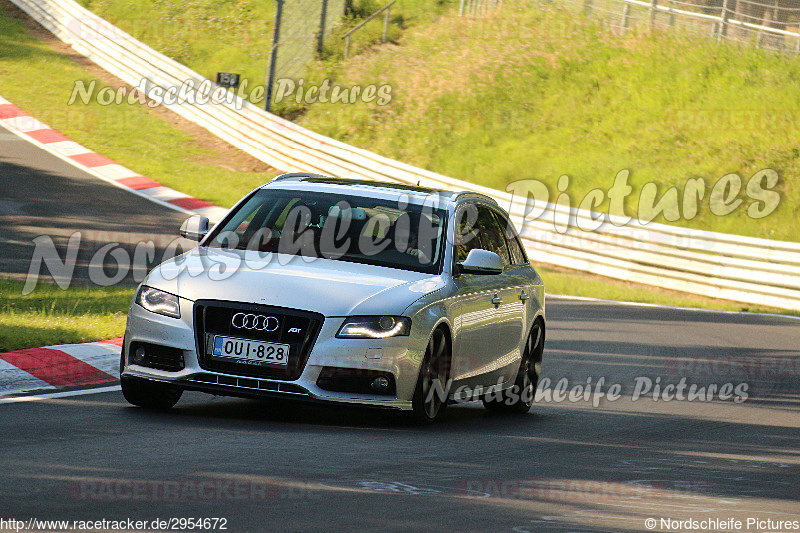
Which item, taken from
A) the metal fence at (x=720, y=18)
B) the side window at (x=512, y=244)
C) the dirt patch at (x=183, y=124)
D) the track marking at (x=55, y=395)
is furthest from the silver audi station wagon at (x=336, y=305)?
the metal fence at (x=720, y=18)

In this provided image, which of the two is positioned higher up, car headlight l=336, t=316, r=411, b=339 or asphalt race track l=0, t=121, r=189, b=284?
car headlight l=336, t=316, r=411, b=339

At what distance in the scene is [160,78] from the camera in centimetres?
3419

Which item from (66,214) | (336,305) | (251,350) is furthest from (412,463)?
(66,214)

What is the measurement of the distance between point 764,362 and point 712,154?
1638cm

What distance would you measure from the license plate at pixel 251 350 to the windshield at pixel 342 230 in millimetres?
1087

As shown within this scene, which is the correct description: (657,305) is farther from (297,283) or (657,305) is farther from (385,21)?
(385,21)

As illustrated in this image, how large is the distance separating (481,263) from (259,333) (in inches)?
69.7

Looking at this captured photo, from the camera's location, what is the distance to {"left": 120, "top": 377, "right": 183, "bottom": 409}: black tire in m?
8.60

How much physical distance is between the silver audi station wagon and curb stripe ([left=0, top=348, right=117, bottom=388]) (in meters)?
1.23

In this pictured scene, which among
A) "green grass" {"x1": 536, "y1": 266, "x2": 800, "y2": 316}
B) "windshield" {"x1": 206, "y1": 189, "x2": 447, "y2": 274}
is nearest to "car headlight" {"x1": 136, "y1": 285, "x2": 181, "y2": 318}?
"windshield" {"x1": 206, "y1": 189, "x2": 447, "y2": 274}

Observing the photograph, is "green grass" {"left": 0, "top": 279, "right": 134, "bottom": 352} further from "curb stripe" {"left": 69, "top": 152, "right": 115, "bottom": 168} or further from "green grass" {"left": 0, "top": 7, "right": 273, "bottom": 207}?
"curb stripe" {"left": 69, "top": 152, "right": 115, "bottom": 168}

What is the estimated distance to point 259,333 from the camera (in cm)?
810

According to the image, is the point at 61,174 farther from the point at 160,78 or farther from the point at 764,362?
the point at 764,362

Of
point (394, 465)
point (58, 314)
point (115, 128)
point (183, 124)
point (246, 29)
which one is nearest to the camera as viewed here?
point (394, 465)
